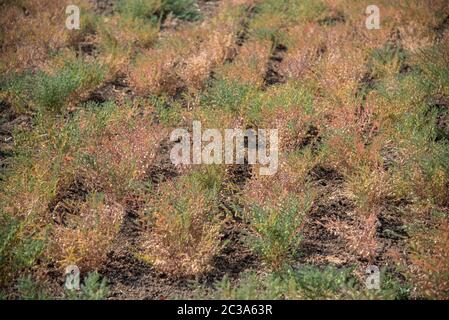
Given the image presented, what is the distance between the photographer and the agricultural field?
10.8 ft

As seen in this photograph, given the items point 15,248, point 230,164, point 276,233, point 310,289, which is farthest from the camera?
point 230,164

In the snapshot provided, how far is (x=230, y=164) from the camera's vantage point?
4.43 meters

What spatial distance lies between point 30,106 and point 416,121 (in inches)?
162

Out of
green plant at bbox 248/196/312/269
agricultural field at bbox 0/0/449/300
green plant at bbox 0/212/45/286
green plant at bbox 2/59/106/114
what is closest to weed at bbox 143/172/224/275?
agricultural field at bbox 0/0/449/300

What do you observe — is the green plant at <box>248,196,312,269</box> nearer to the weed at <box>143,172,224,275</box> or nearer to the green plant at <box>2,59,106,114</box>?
the weed at <box>143,172,224,275</box>

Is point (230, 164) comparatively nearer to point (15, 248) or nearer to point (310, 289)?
point (310, 289)

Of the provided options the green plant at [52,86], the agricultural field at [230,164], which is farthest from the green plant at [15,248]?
the green plant at [52,86]

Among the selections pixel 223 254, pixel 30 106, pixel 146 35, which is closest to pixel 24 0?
pixel 146 35

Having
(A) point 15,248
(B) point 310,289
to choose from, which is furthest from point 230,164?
(A) point 15,248

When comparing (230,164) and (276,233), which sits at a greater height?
(230,164)

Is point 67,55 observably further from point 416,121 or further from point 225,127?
point 416,121

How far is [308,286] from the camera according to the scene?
9.86ft

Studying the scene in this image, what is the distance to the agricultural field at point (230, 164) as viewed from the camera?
10.8ft
